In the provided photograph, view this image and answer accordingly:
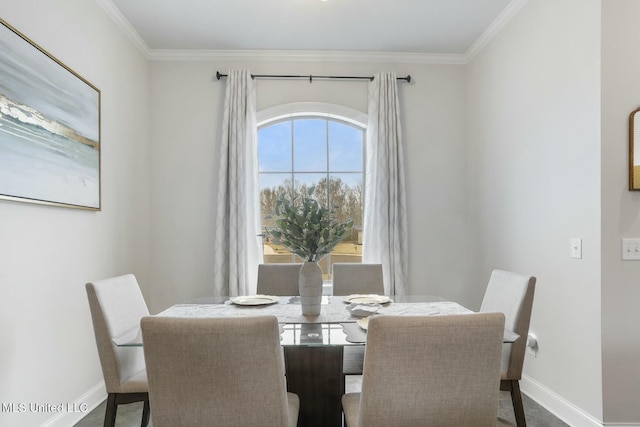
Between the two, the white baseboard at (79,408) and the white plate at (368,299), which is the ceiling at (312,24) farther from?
the white baseboard at (79,408)

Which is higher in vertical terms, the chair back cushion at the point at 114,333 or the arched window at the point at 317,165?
the arched window at the point at 317,165

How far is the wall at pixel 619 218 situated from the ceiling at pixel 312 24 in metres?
1.00

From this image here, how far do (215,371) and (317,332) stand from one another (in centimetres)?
56

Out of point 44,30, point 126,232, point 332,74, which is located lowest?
point 126,232

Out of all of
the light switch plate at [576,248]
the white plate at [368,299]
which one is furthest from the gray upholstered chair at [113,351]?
the light switch plate at [576,248]

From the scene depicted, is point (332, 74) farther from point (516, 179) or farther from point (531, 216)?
point (531, 216)

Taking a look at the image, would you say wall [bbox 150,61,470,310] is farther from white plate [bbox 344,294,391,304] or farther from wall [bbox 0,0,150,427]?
white plate [bbox 344,294,391,304]

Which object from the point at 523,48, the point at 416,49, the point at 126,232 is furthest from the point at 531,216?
the point at 126,232

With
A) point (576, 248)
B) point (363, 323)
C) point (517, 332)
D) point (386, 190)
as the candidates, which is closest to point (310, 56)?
point (386, 190)

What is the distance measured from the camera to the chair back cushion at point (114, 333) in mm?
1911

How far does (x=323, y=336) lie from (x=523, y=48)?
2537 millimetres

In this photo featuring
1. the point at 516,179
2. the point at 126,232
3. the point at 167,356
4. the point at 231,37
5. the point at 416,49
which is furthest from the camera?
the point at 416,49

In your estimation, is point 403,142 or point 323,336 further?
point 403,142

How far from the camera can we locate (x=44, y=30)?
2324 mm
